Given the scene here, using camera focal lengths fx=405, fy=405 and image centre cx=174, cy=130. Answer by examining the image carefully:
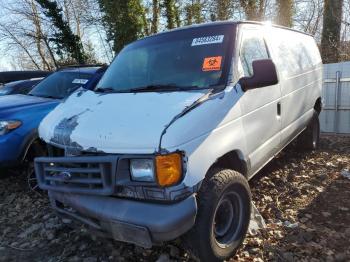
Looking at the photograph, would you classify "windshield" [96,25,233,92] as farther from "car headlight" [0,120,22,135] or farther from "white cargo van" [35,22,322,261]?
"car headlight" [0,120,22,135]

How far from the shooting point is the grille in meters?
3.04

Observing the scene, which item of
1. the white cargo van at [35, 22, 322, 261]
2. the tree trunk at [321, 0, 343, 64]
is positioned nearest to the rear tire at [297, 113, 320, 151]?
the white cargo van at [35, 22, 322, 261]

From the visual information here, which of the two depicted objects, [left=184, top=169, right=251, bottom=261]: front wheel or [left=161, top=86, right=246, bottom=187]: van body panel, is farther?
[left=184, top=169, right=251, bottom=261]: front wheel

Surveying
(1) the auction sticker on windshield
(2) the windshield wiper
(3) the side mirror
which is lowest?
(2) the windshield wiper

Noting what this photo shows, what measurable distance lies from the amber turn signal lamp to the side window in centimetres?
148

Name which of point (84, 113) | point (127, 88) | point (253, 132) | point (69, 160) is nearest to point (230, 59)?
point (253, 132)

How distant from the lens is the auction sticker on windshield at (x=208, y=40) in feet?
13.1

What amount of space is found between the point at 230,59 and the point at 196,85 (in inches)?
16.7

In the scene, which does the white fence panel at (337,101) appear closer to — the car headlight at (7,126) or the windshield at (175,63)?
the windshield at (175,63)

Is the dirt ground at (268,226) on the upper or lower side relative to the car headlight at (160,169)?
lower

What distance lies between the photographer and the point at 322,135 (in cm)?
863

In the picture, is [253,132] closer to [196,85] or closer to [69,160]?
[196,85]

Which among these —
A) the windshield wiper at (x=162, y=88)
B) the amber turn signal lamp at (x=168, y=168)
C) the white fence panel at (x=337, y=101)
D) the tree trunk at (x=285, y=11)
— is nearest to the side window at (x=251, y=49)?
the windshield wiper at (x=162, y=88)

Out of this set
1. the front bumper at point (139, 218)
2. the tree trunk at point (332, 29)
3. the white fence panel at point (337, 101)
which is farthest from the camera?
the tree trunk at point (332, 29)
